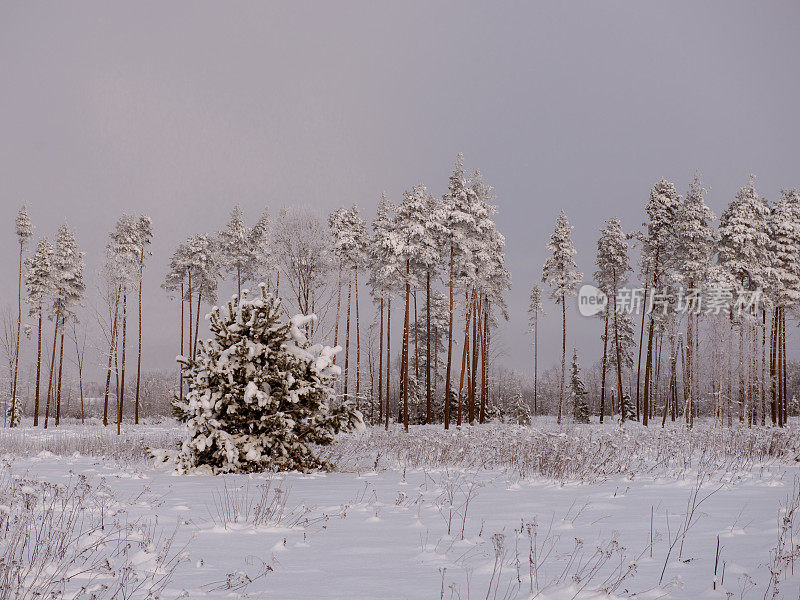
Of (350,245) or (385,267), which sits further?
(350,245)

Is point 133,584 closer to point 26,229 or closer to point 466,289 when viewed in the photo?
point 466,289

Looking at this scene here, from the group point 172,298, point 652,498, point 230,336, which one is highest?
point 172,298

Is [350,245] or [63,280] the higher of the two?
[350,245]

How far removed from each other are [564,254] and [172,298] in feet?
95.5

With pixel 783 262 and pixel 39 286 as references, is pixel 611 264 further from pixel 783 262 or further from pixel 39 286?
pixel 39 286

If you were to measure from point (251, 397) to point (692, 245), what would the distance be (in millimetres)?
31646

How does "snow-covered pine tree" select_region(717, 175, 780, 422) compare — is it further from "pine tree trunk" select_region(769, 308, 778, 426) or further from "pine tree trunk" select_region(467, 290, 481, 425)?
"pine tree trunk" select_region(467, 290, 481, 425)

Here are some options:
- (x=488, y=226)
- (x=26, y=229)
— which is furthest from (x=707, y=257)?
(x=26, y=229)

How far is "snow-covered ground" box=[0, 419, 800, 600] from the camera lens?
3996 millimetres

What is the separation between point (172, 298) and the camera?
140ft

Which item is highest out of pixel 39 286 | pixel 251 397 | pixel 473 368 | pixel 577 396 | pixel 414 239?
pixel 414 239

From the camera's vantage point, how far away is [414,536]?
18.7 ft

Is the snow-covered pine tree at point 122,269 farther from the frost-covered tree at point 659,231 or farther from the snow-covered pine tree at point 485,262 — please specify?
the frost-covered tree at point 659,231

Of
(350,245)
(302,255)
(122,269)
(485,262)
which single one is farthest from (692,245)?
(122,269)
